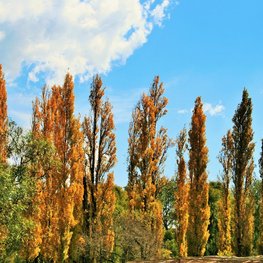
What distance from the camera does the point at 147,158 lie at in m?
27.6

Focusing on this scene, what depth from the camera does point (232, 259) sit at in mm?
5449

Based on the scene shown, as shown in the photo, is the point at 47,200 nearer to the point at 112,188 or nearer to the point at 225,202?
the point at 112,188

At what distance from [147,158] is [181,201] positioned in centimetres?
392

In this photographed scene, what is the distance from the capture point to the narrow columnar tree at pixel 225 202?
32906 millimetres

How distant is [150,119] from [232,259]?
918 inches

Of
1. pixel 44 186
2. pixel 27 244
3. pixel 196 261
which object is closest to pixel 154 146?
pixel 44 186

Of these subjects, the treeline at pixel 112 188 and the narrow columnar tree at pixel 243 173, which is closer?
the treeline at pixel 112 188

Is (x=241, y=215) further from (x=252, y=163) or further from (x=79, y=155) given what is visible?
(x=79, y=155)

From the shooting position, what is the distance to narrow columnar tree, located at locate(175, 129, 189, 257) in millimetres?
28375

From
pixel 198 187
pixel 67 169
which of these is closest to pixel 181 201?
pixel 198 187

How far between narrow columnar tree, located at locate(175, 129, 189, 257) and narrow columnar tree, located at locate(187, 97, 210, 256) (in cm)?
48

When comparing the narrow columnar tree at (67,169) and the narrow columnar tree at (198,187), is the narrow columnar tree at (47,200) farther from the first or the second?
the narrow columnar tree at (198,187)

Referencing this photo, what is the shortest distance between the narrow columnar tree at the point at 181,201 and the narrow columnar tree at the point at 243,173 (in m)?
3.67

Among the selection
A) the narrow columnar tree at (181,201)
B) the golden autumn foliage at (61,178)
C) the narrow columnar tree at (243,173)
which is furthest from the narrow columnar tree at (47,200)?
the narrow columnar tree at (243,173)
